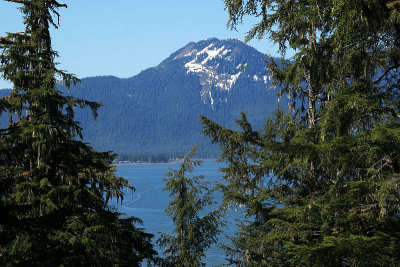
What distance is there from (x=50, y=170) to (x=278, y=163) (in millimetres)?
6894

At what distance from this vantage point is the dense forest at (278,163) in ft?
22.2

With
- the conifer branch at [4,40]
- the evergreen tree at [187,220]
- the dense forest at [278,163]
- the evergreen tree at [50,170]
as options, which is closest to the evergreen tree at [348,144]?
the dense forest at [278,163]

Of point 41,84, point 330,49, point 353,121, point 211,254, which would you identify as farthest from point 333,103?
point 211,254

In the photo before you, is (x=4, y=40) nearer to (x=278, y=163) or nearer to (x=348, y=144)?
(x=278, y=163)

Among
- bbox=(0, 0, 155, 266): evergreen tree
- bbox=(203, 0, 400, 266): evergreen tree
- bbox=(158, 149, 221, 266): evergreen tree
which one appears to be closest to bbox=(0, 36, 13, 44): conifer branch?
bbox=(0, 0, 155, 266): evergreen tree

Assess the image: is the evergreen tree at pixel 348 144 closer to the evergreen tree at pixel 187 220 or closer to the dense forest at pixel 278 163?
the dense forest at pixel 278 163

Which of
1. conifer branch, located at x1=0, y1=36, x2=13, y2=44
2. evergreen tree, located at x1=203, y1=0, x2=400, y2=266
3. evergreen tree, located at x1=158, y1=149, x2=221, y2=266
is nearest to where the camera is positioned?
evergreen tree, located at x1=203, y1=0, x2=400, y2=266

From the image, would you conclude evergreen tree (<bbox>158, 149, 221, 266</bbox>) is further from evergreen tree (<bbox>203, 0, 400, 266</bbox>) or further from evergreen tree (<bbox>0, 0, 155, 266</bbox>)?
evergreen tree (<bbox>203, 0, 400, 266</bbox>)

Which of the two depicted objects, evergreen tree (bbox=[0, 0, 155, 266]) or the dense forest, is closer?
the dense forest

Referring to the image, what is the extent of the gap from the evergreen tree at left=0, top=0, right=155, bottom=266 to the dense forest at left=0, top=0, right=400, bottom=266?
3cm

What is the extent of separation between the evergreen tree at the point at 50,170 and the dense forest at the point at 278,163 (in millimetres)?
32

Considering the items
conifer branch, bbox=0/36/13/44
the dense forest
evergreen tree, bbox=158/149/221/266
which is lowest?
evergreen tree, bbox=158/149/221/266

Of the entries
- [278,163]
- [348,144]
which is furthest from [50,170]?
[348,144]

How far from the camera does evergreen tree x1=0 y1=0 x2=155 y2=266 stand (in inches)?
425
